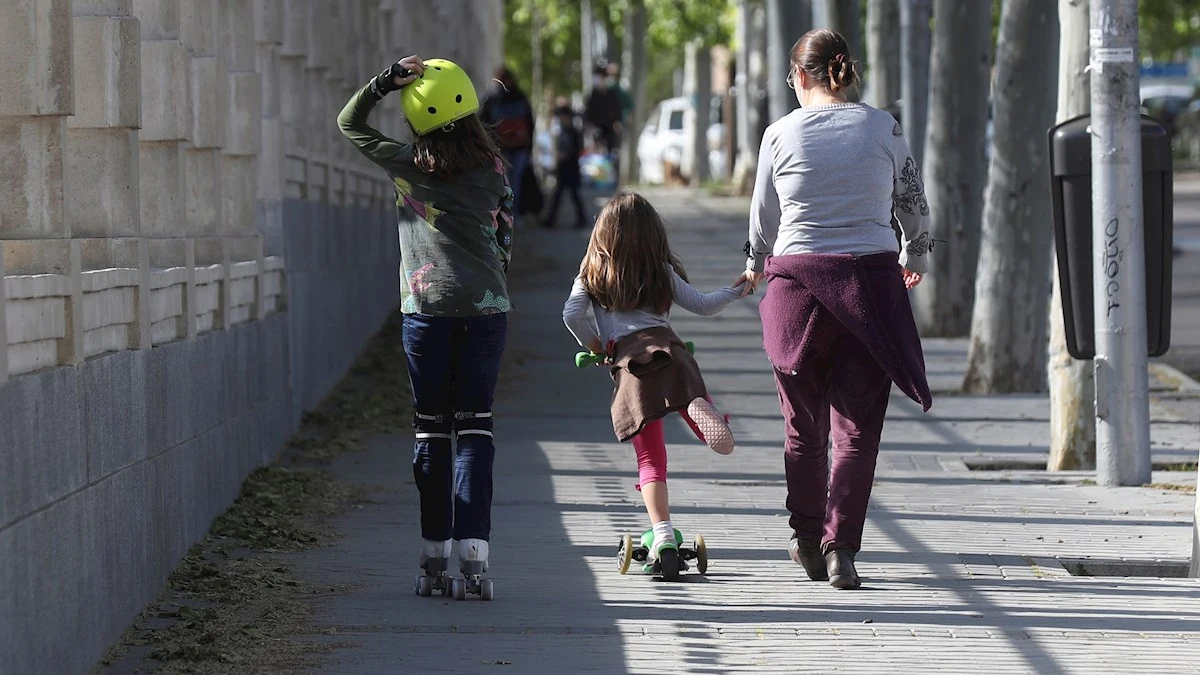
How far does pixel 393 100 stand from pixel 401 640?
13727mm

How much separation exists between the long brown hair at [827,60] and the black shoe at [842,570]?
1.49 metres

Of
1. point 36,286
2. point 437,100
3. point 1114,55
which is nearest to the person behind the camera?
point 36,286

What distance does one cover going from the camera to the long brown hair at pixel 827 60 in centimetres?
691

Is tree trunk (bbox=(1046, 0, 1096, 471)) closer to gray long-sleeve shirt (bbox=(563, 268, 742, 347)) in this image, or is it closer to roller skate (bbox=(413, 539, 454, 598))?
gray long-sleeve shirt (bbox=(563, 268, 742, 347))

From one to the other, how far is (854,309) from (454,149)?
1352mm

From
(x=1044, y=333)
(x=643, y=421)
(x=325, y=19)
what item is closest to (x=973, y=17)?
(x=1044, y=333)

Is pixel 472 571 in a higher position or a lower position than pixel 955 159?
lower

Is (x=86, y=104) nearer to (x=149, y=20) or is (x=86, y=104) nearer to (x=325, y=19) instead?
(x=149, y=20)

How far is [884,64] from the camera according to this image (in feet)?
62.1

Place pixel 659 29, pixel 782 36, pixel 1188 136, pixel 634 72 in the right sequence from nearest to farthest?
1. pixel 782 36
2. pixel 634 72
3. pixel 659 29
4. pixel 1188 136

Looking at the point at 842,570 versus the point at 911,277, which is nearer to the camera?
the point at 842,570

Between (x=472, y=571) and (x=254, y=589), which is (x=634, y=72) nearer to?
(x=254, y=589)

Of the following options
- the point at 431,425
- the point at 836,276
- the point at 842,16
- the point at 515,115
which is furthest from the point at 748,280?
the point at 515,115

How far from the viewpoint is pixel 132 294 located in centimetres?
666
